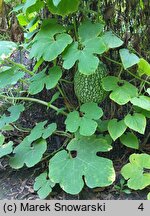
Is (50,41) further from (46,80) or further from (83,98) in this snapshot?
(83,98)

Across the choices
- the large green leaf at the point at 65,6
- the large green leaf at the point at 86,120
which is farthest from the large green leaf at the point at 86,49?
the large green leaf at the point at 86,120

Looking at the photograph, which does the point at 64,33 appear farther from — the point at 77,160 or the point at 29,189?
the point at 29,189

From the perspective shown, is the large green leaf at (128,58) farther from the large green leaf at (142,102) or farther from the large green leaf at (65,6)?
the large green leaf at (65,6)

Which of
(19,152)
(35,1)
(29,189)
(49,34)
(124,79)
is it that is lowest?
(29,189)

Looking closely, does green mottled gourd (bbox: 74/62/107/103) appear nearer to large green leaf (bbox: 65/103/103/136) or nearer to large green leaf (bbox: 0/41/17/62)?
large green leaf (bbox: 65/103/103/136)

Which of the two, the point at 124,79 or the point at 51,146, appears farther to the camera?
the point at 51,146

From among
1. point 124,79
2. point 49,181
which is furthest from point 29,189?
point 124,79
